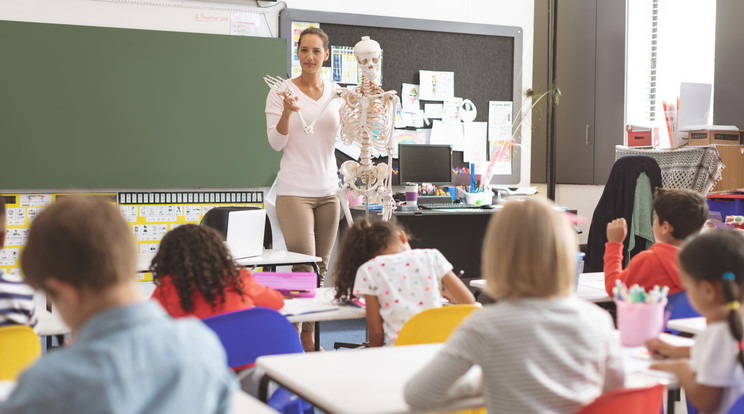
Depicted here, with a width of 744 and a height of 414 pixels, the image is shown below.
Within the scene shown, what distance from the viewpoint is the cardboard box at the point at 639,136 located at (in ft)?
18.4

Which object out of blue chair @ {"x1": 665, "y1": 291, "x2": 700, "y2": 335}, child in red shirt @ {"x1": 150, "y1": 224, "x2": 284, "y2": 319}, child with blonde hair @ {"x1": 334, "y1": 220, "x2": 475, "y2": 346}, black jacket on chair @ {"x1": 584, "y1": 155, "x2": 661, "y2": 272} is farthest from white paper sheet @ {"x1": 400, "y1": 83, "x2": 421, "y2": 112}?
child in red shirt @ {"x1": 150, "y1": 224, "x2": 284, "y2": 319}

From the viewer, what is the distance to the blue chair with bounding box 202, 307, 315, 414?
6.28 feet

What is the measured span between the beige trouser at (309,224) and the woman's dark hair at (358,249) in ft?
2.99

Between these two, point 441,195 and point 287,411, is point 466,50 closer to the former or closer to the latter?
point 441,195

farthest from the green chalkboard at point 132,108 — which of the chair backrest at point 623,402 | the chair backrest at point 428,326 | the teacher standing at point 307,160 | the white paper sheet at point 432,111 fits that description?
the chair backrest at point 623,402

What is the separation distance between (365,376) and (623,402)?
507 millimetres

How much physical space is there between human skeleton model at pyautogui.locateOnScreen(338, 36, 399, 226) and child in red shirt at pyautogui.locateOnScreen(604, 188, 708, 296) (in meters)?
1.45

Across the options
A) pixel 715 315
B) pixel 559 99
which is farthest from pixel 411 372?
pixel 559 99

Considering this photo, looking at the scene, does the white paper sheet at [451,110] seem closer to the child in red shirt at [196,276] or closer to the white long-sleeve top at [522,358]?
the child in red shirt at [196,276]

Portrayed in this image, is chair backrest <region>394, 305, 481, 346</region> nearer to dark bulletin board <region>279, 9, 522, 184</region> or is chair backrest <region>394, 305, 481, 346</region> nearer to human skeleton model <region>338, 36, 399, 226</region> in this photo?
human skeleton model <region>338, 36, 399, 226</region>

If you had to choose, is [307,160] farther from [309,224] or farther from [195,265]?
[195,265]

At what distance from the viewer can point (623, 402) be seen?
135 centimetres

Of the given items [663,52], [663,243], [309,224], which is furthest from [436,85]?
[663,243]

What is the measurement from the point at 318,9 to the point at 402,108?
969 millimetres
